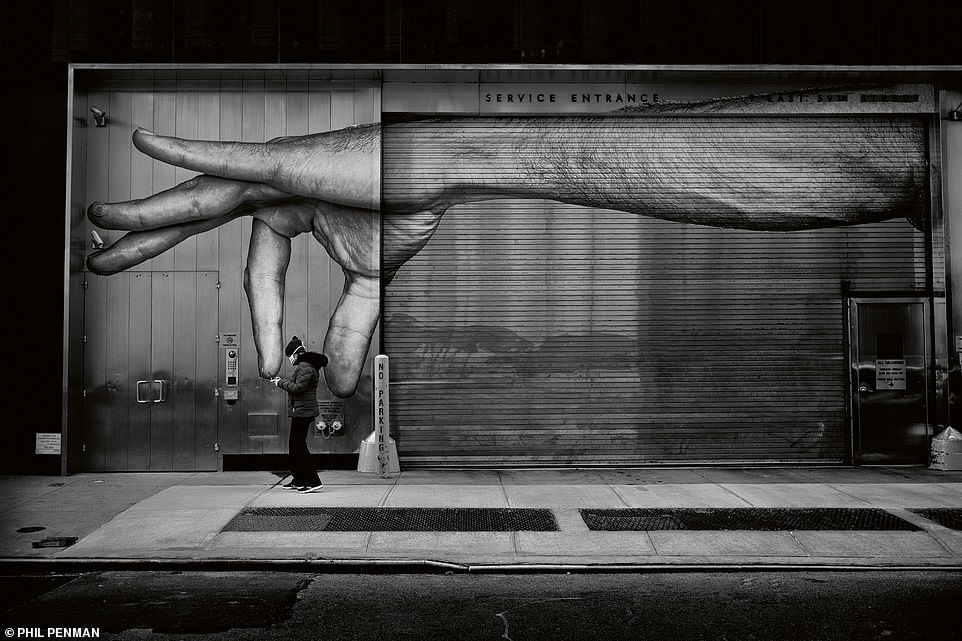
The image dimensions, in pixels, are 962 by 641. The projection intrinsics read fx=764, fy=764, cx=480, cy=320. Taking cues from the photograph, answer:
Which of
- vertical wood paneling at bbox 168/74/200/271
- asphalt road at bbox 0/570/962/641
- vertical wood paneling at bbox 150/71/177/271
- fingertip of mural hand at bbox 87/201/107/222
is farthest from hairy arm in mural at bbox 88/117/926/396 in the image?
asphalt road at bbox 0/570/962/641

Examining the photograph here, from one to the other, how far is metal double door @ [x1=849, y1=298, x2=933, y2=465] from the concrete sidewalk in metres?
0.38

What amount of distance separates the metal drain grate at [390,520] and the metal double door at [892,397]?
18.9 ft

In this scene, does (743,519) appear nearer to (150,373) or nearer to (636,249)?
(636,249)

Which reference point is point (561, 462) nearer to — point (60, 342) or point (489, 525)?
point (489, 525)

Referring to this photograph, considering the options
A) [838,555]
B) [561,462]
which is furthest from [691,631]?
[561,462]

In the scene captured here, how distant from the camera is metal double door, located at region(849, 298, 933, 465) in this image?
37.1 ft

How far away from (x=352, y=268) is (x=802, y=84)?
7.19m

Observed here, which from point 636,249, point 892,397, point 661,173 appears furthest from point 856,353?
point 661,173

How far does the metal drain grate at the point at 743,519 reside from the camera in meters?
7.81

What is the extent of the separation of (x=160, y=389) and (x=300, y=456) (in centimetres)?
286

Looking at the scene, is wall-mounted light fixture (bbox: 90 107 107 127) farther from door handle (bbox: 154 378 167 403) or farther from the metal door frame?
the metal door frame

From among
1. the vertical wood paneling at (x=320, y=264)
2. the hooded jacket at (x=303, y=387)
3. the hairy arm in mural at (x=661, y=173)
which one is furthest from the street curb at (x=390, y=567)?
the hairy arm in mural at (x=661, y=173)

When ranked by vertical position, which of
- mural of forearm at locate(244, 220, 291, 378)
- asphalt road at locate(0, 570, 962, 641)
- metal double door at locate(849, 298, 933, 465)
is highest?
Answer: mural of forearm at locate(244, 220, 291, 378)
